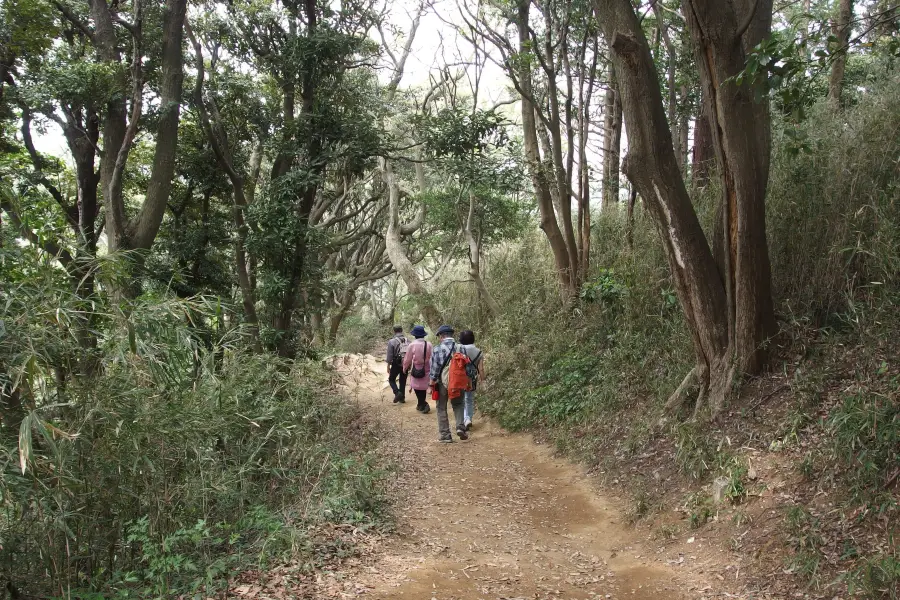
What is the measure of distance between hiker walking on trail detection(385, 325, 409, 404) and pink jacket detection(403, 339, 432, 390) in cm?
64

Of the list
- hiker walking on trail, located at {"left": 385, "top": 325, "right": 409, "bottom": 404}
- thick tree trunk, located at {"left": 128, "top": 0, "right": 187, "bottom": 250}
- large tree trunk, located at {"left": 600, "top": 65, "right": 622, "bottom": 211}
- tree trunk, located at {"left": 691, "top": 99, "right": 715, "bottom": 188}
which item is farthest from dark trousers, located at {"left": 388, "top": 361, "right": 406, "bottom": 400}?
tree trunk, located at {"left": 691, "top": 99, "right": 715, "bottom": 188}

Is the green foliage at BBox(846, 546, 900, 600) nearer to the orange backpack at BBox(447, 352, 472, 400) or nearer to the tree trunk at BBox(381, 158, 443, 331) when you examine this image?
the orange backpack at BBox(447, 352, 472, 400)

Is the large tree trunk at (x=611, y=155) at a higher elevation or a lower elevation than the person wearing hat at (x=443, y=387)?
higher

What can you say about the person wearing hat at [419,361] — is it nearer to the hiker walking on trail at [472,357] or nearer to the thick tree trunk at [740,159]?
the hiker walking on trail at [472,357]

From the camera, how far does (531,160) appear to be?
12.2 metres

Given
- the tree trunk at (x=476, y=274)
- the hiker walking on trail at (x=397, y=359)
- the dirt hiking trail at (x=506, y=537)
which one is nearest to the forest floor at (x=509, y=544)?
the dirt hiking trail at (x=506, y=537)

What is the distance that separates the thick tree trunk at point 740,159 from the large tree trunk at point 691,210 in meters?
0.01

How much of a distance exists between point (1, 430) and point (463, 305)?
13.8 metres

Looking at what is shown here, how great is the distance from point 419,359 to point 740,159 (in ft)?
21.4

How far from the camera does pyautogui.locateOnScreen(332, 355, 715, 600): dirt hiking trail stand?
15.8 feet

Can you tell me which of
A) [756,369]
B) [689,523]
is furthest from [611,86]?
[689,523]

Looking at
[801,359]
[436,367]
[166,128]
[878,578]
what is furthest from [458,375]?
[878,578]

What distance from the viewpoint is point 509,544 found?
598 centimetres

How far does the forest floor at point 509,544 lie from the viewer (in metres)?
4.75
